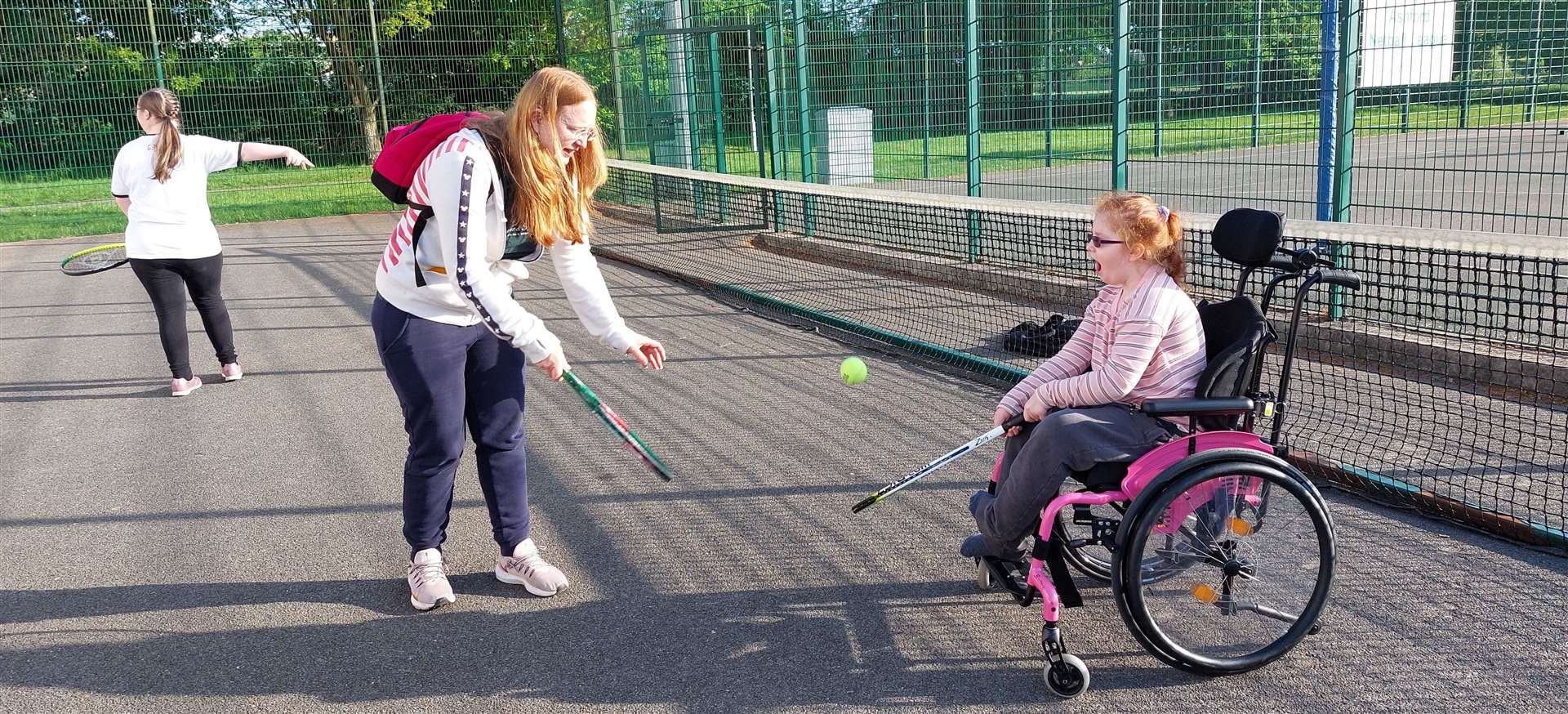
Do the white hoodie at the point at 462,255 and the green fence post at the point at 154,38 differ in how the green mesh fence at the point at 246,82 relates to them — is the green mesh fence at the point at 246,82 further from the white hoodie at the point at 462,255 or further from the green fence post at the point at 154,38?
the white hoodie at the point at 462,255

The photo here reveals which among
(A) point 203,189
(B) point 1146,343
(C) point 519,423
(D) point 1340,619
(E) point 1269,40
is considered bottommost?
(D) point 1340,619

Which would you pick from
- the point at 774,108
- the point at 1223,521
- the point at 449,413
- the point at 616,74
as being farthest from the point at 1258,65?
the point at 616,74

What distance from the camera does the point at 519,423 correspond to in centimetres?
380

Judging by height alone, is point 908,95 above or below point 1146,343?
above

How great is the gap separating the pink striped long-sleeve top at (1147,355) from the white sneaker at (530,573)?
68.5 inches

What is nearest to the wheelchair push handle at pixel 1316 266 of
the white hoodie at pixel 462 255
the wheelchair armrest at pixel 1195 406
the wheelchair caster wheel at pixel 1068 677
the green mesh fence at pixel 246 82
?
the wheelchair armrest at pixel 1195 406

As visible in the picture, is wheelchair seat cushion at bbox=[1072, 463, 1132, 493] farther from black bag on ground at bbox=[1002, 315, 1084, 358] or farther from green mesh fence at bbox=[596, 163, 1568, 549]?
black bag on ground at bbox=[1002, 315, 1084, 358]

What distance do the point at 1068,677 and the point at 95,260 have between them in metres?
8.17

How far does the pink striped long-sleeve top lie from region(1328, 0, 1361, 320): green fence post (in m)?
3.49

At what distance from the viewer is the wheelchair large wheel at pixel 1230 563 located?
2.94 metres

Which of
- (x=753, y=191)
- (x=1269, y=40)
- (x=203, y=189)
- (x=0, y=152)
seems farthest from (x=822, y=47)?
(x=0, y=152)

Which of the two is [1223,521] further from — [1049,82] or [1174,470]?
[1049,82]

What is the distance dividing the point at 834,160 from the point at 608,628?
326 inches

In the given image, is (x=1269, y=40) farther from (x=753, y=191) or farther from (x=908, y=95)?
(x=753, y=191)
